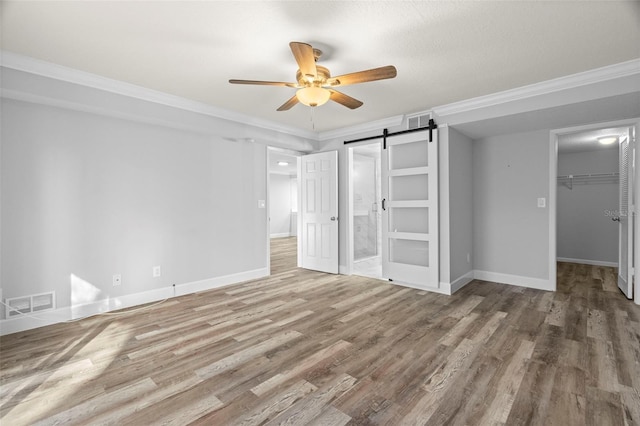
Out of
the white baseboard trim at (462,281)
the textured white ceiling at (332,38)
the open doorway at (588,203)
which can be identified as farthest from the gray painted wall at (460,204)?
the open doorway at (588,203)

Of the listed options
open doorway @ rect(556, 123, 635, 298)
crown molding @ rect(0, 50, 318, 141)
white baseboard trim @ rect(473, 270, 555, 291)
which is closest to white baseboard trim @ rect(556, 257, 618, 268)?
open doorway @ rect(556, 123, 635, 298)

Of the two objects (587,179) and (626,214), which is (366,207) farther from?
(587,179)

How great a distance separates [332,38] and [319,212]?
3395 millimetres

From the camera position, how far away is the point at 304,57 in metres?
2.10

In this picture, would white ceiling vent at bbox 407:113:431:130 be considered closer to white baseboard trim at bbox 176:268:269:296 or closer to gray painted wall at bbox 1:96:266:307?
gray painted wall at bbox 1:96:266:307

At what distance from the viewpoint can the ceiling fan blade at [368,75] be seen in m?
2.24

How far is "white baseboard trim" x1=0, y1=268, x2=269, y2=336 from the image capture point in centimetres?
285

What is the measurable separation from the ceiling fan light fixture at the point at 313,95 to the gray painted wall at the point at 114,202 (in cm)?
203

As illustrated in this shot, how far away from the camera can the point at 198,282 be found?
13.6 ft

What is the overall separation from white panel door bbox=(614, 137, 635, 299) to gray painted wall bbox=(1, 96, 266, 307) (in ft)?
16.6

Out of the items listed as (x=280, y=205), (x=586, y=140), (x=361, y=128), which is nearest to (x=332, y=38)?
(x=361, y=128)

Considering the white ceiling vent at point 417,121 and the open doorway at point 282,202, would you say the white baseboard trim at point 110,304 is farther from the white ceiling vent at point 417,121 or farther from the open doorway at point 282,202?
the open doorway at point 282,202

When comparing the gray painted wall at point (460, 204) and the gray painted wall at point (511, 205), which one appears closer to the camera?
the gray painted wall at point (460, 204)

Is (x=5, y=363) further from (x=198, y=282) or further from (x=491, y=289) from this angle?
(x=491, y=289)
